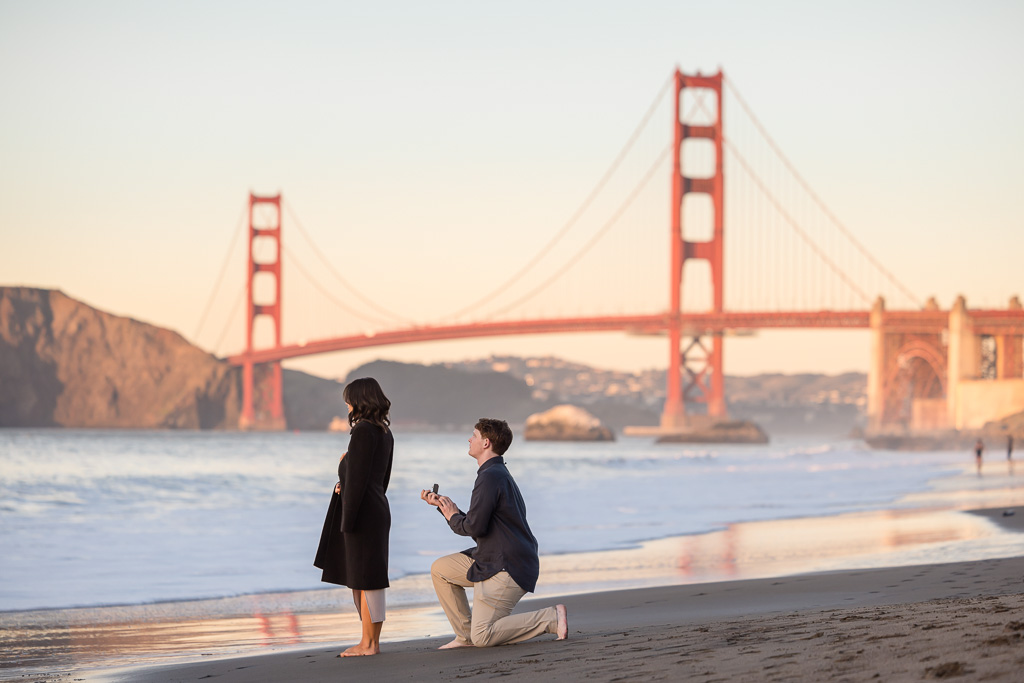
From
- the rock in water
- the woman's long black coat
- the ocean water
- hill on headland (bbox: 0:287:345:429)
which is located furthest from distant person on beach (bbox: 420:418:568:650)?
hill on headland (bbox: 0:287:345:429)

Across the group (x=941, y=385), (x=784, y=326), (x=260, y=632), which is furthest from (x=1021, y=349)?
(x=260, y=632)

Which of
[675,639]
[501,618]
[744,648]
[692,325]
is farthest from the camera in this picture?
[692,325]

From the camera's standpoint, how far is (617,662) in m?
3.44

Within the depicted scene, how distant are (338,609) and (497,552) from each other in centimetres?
240

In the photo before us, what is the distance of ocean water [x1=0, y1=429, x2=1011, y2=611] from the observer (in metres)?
7.94

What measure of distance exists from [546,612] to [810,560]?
164 inches

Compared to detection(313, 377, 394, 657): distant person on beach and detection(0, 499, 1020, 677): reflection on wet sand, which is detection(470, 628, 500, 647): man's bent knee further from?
detection(0, 499, 1020, 677): reflection on wet sand

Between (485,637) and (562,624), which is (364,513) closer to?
(485,637)

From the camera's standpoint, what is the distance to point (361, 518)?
399cm

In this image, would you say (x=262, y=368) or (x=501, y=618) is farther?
(x=262, y=368)

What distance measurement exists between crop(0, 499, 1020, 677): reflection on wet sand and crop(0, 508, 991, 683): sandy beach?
0.03 metres

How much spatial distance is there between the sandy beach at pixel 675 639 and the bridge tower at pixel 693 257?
41086mm

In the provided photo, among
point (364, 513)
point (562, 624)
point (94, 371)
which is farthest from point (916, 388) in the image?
point (364, 513)

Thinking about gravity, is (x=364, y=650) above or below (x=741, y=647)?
below
